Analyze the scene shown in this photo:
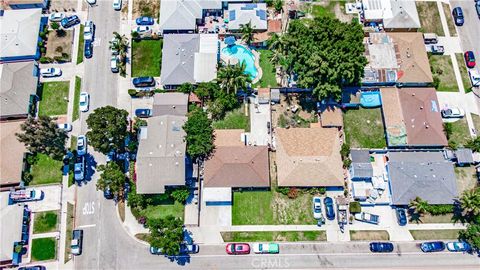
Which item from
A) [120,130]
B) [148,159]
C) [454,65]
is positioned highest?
[454,65]

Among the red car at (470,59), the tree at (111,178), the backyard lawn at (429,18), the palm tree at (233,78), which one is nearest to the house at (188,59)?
the palm tree at (233,78)

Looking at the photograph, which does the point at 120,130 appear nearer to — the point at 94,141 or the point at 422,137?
the point at 94,141

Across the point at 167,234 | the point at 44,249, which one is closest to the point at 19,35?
the point at 44,249

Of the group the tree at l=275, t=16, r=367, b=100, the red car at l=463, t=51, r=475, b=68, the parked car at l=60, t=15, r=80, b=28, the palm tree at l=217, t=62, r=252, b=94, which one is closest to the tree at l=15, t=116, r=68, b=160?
the parked car at l=60, t=15, r=80, b=28

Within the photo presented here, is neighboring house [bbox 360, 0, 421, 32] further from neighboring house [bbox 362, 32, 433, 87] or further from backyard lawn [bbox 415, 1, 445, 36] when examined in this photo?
neighboring house [bbox 362, 32, 433, 87]

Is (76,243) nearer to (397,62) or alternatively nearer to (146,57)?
(146,57)

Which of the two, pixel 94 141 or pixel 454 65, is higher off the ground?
pixel 454 65

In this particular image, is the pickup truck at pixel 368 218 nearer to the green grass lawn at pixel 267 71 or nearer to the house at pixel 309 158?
the house at pixel 309 158

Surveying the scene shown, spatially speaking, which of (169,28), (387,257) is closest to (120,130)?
(169,28)
